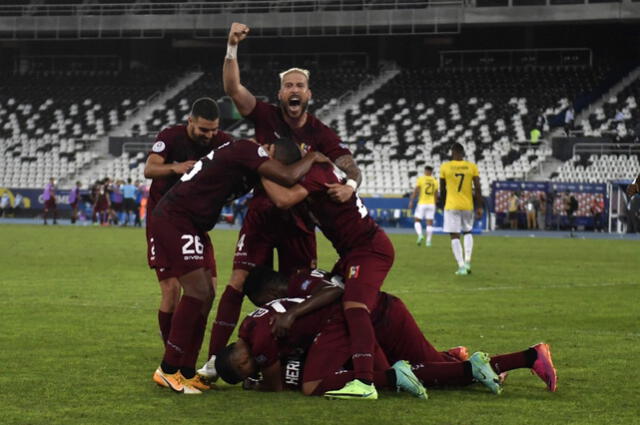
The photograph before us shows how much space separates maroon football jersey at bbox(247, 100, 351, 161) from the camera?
9.57 m

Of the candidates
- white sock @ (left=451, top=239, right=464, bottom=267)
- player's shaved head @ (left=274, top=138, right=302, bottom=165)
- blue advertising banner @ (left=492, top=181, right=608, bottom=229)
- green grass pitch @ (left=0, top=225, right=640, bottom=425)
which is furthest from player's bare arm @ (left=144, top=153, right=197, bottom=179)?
blue advertising banner @ (left=492, top=181, right=608, bottom=229)

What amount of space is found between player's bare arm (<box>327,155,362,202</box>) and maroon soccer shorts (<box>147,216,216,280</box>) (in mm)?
1021

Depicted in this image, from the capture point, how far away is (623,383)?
8.65m

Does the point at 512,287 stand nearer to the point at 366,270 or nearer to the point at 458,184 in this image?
the point at 458,184

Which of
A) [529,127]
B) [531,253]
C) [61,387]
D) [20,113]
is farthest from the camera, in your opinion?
[20,113]

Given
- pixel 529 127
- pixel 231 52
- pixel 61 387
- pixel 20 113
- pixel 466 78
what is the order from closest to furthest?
pixel 61 387
pixel 231 52
pixel 529 127
pixel 466 78
pixel 20 113

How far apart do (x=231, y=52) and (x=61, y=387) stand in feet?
9.37

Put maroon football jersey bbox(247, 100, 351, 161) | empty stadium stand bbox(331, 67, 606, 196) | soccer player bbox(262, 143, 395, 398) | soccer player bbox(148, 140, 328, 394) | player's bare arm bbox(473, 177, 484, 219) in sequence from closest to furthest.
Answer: soccer player bbox(262, 143, 395, 398), soccer player bbox(148, 140, 328, 394), maroon football jersey bbox(247, 100, 351, 161), player's bare arm bbox(473, 177, 484, 219), empty stadium stand bbox(331, 67, 606, 196)

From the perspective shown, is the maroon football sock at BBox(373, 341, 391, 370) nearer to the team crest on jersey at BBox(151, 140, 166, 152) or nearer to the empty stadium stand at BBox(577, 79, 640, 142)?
the team crest on jersey at BBox(151, 140, 166, 152)

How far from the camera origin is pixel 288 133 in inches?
378

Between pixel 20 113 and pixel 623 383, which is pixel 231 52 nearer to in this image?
pixel 623 383

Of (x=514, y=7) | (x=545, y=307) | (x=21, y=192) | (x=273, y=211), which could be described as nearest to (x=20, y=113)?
(x=21, y=192)

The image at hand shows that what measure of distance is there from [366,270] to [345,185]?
618 millimetres

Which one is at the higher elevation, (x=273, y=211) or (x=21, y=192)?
(x=273, y=211)
